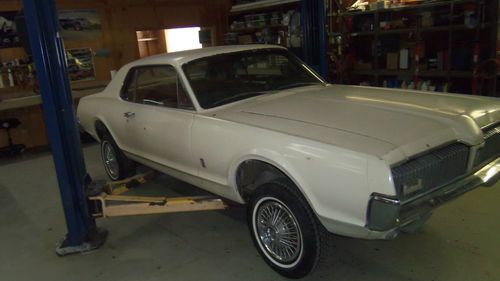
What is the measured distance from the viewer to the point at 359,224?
207 centimetres

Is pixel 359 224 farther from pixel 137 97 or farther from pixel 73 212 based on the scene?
pixel 137 97

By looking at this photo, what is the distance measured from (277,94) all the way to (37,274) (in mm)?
2209

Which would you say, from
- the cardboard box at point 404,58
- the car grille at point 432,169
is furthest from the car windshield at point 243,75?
the cardboard box at point 404,58

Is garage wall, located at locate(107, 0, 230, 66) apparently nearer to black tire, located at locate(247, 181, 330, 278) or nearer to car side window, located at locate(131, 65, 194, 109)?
car side window, located at locate(131, 65, 194, 109)

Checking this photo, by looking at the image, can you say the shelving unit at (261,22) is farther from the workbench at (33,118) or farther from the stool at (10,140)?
the stool at (10,140)

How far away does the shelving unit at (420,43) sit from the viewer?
5668mm

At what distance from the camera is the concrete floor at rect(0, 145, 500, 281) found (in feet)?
8.66

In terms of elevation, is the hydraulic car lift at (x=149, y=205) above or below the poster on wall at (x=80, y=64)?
below

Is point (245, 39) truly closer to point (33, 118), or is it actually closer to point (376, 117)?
point (33, 118)

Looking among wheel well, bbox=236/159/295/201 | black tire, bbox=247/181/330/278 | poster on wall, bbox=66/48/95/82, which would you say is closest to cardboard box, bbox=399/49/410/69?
wheel well, bbox=236/159/295/201

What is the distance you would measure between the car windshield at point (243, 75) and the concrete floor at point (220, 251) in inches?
42.1

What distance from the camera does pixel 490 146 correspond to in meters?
2.58

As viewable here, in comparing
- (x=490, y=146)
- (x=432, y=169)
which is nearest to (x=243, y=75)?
(x=432, y=169)

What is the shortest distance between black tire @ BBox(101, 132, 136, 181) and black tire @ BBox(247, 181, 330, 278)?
2.12 metres
